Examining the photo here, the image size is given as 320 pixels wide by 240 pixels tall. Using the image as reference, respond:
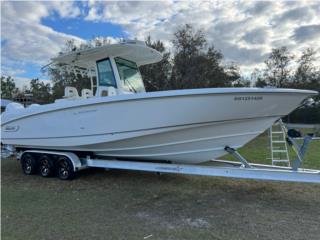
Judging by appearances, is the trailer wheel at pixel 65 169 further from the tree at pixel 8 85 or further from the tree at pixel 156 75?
the tree at pixel 8 85

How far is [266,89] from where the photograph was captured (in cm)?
452

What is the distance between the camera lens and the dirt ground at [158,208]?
3.60 meters

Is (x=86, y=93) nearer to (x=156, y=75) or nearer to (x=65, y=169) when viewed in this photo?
(x=65, y=169)

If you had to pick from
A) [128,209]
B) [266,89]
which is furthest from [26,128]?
[266,89]

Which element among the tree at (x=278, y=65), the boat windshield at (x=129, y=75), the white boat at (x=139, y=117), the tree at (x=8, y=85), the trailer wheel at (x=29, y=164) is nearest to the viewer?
the white boat at (x=139, y=117)

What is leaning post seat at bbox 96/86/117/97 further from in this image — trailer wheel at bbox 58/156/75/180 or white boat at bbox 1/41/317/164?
trailer wheel at bbox 58/156/75/180

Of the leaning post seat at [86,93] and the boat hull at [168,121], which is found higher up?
the leaning post seat at [86,93]

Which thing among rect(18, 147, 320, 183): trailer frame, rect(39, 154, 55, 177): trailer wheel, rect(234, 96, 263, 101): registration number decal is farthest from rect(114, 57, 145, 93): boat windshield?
rect(234, 96, 263, 101): registration number decal

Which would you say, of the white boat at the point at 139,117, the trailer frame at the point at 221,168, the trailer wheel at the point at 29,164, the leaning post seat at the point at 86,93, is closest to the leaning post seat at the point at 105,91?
the white boat at the point at 139,117

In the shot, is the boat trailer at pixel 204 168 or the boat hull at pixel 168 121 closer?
the boat trailer at pixel 204 168

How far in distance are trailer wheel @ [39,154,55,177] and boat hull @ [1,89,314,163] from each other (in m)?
0.46

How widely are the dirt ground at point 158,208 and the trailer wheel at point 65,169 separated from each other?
151 mm

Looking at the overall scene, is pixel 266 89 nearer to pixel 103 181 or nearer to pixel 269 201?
pixel 269 201

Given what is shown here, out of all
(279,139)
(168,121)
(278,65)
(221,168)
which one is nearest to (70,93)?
(168,121)
